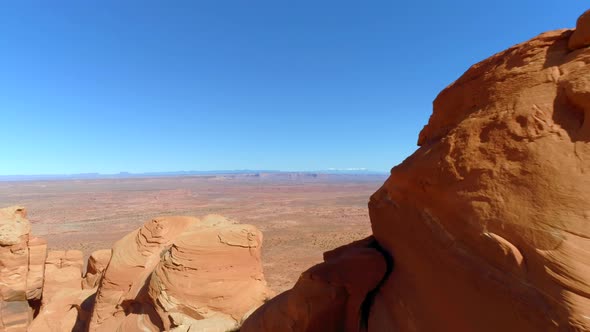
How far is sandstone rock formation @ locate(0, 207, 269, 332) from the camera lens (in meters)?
6.87

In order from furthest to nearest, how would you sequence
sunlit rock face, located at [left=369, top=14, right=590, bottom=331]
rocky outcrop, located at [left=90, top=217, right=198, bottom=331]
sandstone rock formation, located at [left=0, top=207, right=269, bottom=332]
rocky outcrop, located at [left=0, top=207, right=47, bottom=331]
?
rocky outcrop, located at [left=0, top=207, right=47, bottom=331] < rocky outcrop, located at [left=90, top=217, right=198, bottom=331] < sandstone rock formation, located at [left=0, top=207, right=269, bottom=332] < sunlit rock face, located at [left=369, top=14, right=590, bottom=331]

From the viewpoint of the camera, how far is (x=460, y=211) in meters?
2.79

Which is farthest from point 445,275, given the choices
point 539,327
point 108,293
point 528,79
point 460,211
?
point 108,293

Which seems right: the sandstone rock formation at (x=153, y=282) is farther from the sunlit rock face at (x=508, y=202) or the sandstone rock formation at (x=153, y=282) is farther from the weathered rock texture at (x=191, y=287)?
the sunlit rock face at (x=508, y=202)

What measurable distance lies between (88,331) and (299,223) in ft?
108

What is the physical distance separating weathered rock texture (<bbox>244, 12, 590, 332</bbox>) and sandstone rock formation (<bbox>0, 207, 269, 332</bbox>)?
4.65m

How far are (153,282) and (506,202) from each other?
24.5 feet

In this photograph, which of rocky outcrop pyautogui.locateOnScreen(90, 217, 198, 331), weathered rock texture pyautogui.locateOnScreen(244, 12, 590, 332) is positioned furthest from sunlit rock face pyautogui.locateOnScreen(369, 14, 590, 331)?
rocky outcrop pyautogui.locateOnScreen(90, 217, 198, 331)

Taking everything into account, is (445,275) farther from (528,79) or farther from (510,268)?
(528,79)

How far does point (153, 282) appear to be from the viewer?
7066mm

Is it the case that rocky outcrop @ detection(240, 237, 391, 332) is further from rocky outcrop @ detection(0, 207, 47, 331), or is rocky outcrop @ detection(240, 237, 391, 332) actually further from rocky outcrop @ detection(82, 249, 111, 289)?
rocky outcrop @ detection(82, 249, 111, 289)

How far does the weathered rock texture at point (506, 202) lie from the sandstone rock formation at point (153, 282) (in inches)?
183

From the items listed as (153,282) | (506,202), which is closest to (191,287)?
(153,282)

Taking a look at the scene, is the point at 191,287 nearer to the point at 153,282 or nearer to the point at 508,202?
the point at 153,282
